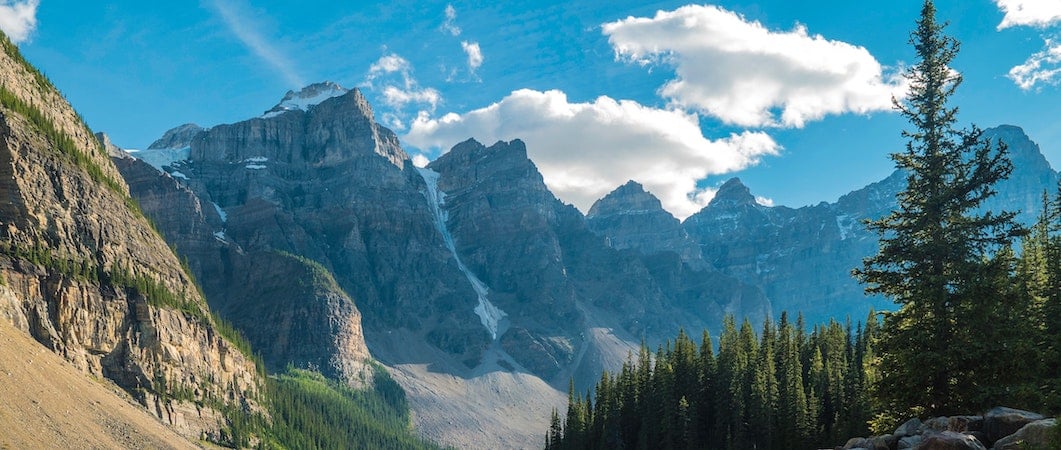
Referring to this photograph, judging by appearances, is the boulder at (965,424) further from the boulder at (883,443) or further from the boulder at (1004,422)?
the boulder at (883,443)

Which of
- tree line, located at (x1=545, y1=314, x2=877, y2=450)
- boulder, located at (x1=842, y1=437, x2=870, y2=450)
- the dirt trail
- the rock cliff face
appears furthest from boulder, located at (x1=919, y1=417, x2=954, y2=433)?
the rock cliff face

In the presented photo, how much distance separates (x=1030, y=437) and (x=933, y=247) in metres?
12.4

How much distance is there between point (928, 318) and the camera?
110ft

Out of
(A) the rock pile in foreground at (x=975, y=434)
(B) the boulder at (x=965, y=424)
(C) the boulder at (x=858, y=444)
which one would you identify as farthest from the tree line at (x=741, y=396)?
(B) the boulder at (x=965, y=424)

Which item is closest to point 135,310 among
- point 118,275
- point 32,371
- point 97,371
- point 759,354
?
point 118,275

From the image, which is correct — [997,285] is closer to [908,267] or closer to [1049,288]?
[908,267]

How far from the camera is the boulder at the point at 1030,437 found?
72.9 ft

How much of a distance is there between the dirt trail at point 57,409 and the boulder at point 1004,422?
101559 millimetres

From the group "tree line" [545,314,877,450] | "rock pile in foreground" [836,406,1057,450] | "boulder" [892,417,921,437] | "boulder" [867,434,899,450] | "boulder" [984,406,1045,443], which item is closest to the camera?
"rock pile in foreground" [836,406,1057,450]

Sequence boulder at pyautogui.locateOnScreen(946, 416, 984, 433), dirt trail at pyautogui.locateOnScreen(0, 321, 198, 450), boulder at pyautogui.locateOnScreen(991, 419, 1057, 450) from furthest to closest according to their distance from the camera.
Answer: dirt trail at pyautogui.locateOnScreen(0, 321, 198, 450) < boulder at pyautogui.locateOnScreen(946, 416, 984, 433) < boulder at pyautogui.locateOnScreen(991, 419, 1057, 450)

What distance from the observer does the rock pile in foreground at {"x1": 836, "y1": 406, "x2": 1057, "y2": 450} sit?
22812 millimetres

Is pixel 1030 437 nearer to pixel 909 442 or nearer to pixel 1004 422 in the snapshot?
pixel 1004 422

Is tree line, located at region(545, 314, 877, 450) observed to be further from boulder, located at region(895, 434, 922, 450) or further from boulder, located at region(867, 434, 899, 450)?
boulder, located at region(895, 434, 922, 450)

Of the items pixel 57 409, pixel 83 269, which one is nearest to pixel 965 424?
pixel 57 409
